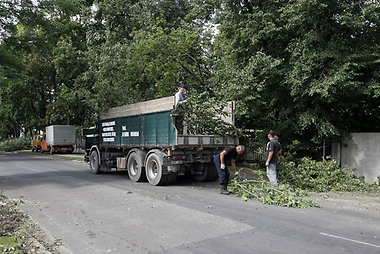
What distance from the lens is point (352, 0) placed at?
11.7 m

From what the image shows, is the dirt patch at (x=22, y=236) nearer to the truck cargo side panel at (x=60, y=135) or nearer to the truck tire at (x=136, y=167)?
the truck tire at (x=136, y=167)

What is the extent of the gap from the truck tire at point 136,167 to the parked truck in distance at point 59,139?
2266 cm

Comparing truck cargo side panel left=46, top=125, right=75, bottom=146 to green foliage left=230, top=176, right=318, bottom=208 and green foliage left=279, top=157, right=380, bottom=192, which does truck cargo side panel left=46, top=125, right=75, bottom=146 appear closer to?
green foliage left=279, top=157, right=380, bottom=192

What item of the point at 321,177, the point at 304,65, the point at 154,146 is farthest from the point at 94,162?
the point at 304,65

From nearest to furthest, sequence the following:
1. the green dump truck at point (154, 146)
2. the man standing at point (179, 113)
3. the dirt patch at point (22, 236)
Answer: the dirt patch at point (22, 236)
the man standing at point (179, 113)
the green dump truck at point (154, 146)

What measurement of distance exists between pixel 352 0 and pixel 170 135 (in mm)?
8224

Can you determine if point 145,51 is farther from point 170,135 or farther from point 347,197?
point 347,197

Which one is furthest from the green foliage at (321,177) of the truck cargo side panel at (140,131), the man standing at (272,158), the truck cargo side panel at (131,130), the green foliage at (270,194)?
the truck cargo side panel at (131,130)

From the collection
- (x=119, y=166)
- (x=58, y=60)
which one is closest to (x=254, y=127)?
(x=119, y=166)

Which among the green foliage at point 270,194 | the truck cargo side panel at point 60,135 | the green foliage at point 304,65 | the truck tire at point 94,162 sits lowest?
the green foliage at point 270,194

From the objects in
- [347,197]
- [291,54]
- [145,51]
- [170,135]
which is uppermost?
[145,51]

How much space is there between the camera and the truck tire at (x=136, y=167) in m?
11.5

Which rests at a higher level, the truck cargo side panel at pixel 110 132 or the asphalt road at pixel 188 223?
the truck cargo side panel at pixel 110 132

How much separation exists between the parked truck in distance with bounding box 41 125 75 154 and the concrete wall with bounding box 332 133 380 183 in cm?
2701
